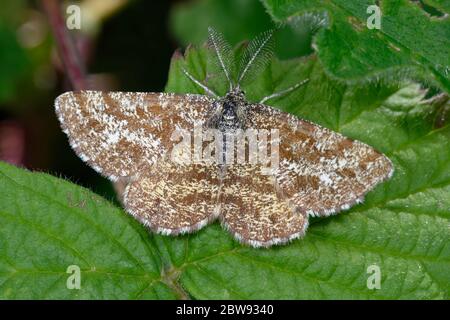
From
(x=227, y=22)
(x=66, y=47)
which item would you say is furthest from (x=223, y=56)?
(x=227, y=22)

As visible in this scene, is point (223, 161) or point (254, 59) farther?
point (254, 59)

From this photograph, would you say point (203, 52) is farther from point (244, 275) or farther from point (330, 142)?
point (244, 275)

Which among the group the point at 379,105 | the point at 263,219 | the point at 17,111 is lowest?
the point at 263,219

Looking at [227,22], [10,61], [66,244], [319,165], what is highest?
[227,22]

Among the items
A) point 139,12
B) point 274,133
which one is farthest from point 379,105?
point 139,12

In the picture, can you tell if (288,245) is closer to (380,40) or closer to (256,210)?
(256,210)

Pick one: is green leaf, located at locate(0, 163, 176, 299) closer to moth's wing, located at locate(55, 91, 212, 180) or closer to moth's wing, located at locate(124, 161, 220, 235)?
moth's wing, located at locate(124, 161, 220, 235)

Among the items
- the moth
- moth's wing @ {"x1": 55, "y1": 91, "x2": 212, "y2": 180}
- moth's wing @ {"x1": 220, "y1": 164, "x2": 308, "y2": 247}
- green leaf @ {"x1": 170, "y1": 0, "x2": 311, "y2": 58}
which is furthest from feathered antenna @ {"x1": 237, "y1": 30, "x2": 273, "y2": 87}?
green leaf @ {"x1": 170, "y1": 0, "x2": 311, "y2": 58}
